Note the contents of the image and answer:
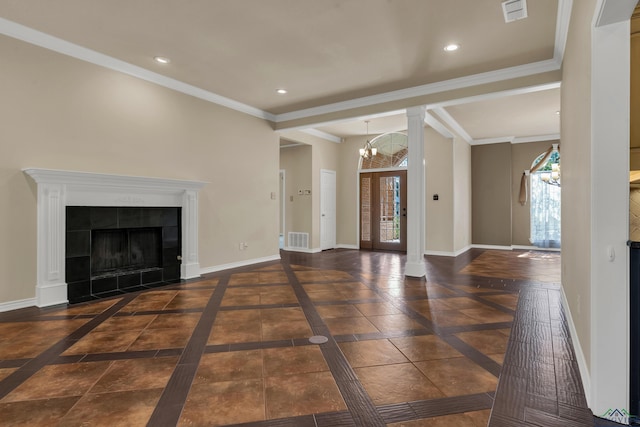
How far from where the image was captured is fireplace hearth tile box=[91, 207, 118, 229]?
4125mm

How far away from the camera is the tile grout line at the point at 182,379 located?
68.0 inches

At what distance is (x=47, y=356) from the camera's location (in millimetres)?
2432

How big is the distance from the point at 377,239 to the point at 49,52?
7.18 m

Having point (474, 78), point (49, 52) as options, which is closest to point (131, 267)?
point (49, 52)

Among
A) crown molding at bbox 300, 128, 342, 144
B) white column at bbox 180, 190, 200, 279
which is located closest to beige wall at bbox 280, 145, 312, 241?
crown molding at bbox 300, 128, 342, 144

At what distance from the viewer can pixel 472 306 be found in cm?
366

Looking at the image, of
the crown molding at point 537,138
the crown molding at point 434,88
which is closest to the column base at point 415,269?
the crown molding at point 434,88

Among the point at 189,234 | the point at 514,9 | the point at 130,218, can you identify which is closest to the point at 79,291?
the point at 130,218

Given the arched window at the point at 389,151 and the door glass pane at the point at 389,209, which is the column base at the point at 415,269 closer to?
the door glass pane at the point at 389,209

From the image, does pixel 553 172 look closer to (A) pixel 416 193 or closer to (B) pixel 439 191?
(B) pixel 439 191

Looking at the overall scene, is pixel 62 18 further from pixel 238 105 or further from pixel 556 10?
pixel 556 10

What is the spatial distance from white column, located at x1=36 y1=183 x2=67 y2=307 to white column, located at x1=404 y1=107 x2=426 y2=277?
452cm

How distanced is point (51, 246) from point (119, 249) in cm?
93

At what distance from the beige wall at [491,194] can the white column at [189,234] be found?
7.39 metres
